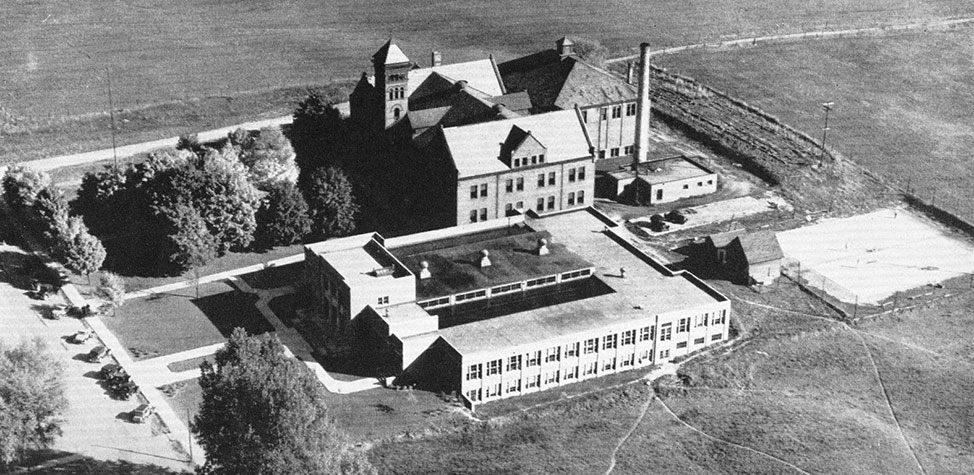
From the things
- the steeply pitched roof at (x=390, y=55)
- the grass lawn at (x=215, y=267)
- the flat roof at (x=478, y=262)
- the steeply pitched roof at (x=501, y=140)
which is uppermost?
the steeply pitched roof at (x=390, y=55)

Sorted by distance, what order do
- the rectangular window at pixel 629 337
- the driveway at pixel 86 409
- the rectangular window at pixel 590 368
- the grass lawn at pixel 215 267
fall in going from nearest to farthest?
the driveway at pixel 86 409
the rectangular window at pixel 590 368
the rectangular window at pixel 629 337
the grass lawn at pixel 215 267

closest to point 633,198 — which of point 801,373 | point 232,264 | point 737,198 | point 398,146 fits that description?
point 737,198

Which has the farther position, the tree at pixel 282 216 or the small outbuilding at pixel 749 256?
Result: the tree at pixel 282 216

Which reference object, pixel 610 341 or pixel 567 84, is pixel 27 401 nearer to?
pixel 610 341

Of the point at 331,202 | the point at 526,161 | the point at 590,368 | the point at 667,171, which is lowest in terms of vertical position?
the point at 590,368

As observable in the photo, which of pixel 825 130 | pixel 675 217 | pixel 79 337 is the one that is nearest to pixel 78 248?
pixel 79 337

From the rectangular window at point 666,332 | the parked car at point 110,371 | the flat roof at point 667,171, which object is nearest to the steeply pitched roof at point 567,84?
the flat roof at point 667,171

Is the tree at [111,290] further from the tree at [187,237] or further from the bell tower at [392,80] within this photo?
the bell tower at [392,80]
